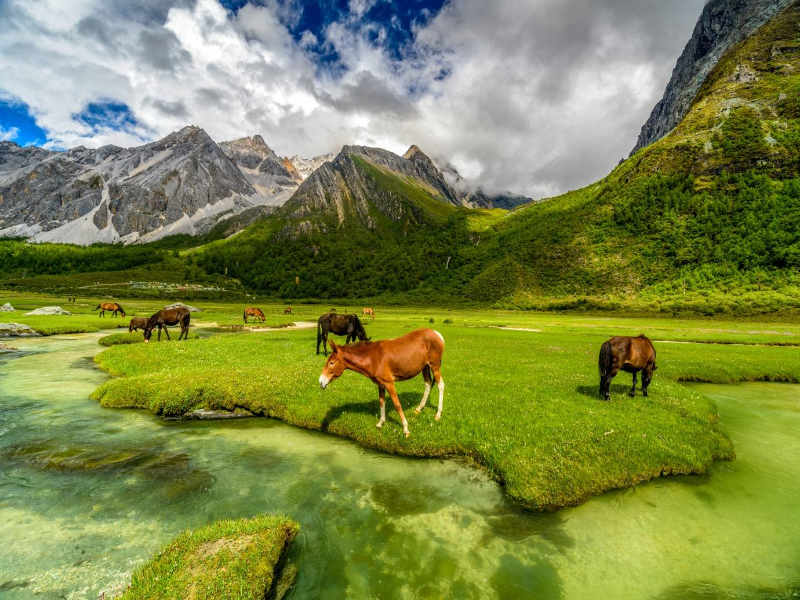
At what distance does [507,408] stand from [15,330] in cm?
5724

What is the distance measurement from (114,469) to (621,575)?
1395 centimetres

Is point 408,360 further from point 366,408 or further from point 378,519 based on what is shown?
point 378,519

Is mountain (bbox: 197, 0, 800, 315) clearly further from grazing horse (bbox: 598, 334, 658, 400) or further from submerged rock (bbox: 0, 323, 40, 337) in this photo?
submerged rock (bbox: 0, 323, 40, 337)

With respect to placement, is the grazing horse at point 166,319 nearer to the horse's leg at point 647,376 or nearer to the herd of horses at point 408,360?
the herd of horses at point 408,360

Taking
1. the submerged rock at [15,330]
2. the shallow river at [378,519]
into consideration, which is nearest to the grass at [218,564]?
the shallow river at [378,519]

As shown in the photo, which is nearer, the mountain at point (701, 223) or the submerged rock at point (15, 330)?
the submerged rock at point (15, 330)

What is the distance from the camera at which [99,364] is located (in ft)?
83.0

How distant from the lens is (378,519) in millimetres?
8562

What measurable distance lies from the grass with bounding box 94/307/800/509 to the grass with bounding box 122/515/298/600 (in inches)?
228

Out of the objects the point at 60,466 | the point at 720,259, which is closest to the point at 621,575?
the point at 60,466

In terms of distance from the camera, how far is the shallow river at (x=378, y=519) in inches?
262

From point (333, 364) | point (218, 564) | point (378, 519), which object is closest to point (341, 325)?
point (333, 364)

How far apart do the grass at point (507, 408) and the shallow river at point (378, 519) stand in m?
0.66

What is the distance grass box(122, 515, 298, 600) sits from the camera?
5621 millimetres
